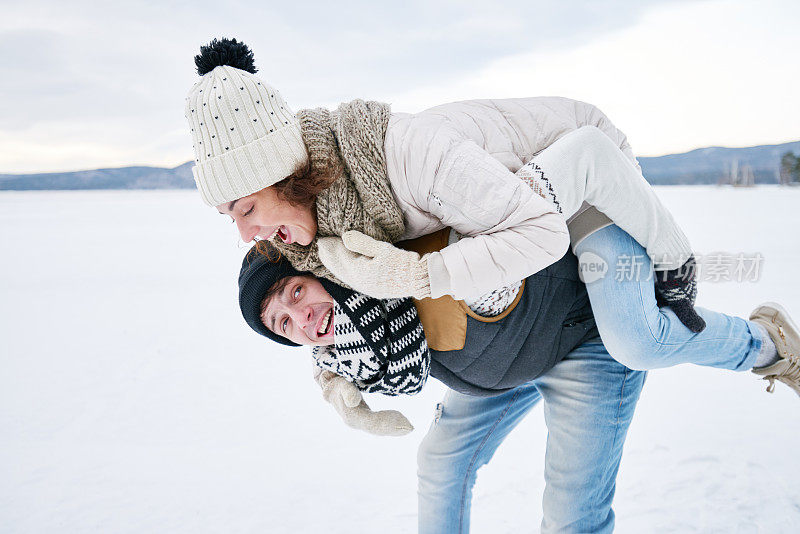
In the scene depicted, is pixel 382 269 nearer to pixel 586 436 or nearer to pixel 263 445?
pixel 586 436

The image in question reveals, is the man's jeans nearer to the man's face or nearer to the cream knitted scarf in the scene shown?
the man's face

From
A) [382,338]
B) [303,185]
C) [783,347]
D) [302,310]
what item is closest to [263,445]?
[302,310]

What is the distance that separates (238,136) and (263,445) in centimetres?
174

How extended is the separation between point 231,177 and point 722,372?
2895 mm

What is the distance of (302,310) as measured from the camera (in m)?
1.29

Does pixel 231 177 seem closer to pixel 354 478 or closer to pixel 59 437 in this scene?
pixel 354 478

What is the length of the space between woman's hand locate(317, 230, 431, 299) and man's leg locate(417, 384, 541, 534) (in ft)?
2.03

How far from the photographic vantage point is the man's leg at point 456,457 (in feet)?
4.88

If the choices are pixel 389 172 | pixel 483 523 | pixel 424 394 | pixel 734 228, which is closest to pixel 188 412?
pixel 424 394

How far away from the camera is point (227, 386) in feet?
9.65

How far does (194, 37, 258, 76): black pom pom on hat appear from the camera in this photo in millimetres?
1134

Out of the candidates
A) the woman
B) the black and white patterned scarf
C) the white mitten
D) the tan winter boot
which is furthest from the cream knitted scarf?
the tan winter boot

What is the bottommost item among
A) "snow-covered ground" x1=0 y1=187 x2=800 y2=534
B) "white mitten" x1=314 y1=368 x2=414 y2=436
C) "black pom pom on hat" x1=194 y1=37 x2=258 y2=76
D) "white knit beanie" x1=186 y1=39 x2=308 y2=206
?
"snow-covered ground" x1=0 y1=187 x2=800 y2=534

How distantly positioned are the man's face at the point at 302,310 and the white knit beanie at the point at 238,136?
30 centimetres
